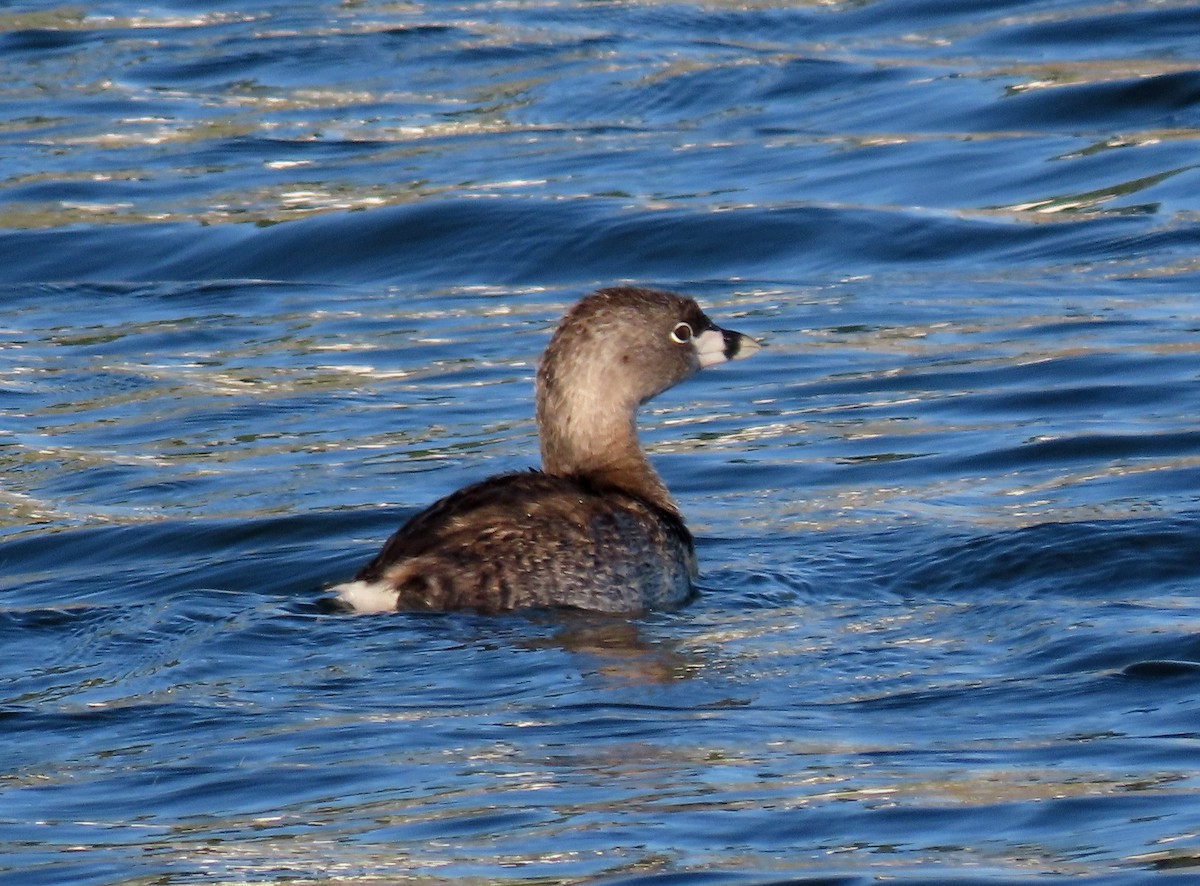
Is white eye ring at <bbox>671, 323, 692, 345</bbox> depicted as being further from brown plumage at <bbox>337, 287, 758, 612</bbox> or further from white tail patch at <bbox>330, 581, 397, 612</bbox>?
white tail patch at <bbox>330, 581, 397, 612</bbox>

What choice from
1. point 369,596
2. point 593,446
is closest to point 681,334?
point 593,446

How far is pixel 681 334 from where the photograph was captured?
8.82m

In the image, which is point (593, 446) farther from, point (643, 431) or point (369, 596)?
point (643, 431)

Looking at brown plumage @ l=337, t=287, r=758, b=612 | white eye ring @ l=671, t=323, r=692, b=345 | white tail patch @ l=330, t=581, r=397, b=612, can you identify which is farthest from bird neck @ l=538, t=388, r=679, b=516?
white tail patch @ l=330, t=581, r=397, b=612

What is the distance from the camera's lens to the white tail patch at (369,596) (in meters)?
7.53

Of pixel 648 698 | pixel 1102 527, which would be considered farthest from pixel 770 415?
pixel 648 698

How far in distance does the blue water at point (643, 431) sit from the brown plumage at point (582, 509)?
0.15 metres

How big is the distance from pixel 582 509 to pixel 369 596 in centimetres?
78

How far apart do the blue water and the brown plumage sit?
155mm

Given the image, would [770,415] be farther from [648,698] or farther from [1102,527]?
[648,698]

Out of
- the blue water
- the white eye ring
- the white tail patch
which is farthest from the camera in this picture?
the white eye ring

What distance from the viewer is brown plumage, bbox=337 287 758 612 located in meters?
7.61

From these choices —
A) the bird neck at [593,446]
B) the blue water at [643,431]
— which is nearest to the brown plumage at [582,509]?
the bird neck at [593,446]

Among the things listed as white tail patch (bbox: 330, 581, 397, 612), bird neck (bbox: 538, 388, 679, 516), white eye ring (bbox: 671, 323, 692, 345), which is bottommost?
white tail patch (bbox: 330, 581, 397, 612)
